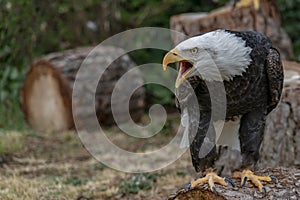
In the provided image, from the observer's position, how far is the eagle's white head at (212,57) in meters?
2.86

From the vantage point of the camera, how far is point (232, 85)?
3.01 metres

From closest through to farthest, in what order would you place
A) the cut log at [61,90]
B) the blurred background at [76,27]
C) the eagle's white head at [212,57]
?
the eagle's white head at [212,57], the blurred background at [76,27], the cut log at [61,90]

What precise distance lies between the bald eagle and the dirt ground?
14.6 inches

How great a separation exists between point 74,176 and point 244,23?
8.28 feet

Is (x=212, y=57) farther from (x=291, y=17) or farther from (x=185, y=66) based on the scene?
(x=291, y=17)

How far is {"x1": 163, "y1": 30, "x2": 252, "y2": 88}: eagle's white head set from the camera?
286 centimetres

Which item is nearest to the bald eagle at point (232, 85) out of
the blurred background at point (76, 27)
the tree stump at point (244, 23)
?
the tree stump at point (244, 23)

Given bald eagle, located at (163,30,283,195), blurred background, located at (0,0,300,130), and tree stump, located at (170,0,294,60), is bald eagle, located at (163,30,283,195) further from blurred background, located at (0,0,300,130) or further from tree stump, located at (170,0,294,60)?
blurred background, located at (0,0,300,130)

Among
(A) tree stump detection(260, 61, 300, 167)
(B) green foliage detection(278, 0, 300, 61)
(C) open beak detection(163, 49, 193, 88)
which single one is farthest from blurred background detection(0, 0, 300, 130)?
(C) open beak detection(163, 49, 193, 88)

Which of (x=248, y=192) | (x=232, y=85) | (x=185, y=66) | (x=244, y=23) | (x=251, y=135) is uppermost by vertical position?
(x=244, y=23)

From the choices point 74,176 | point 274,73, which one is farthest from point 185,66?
point 74,176

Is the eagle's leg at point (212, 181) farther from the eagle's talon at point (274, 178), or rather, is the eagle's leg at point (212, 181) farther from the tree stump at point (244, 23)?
the tree stump at point (244, 23)

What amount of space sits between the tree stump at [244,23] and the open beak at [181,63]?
→ 2.89 meters

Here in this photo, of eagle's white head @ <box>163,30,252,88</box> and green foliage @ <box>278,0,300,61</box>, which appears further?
green foliage @ <box>278,0,300,61</box>
